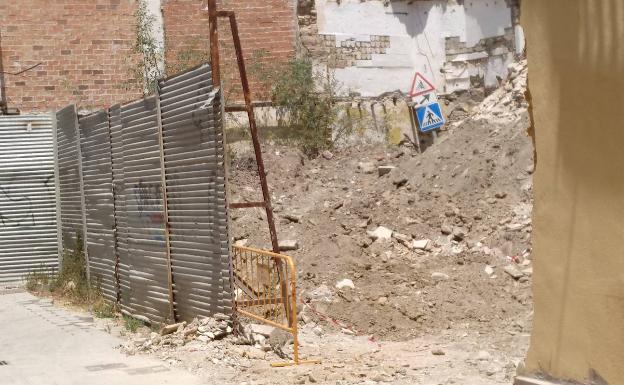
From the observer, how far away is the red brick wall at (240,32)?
62.3 ft

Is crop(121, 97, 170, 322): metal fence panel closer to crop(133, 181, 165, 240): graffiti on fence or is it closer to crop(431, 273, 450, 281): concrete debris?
crop(133, 181, 165, 240): graffiti on fence

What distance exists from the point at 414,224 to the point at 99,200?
4.55 m

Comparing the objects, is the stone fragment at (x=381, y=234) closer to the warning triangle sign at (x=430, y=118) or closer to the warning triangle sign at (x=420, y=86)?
the warning triangle sign at (x=430, y=118)

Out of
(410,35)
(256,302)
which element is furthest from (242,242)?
(410,35)

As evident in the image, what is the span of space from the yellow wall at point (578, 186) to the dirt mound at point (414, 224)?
17.6ft

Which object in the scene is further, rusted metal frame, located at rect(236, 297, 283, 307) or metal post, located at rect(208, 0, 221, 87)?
rusted metal frame, located at rect(236, 297, 283, 307)

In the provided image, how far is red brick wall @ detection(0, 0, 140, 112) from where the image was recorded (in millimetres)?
18547

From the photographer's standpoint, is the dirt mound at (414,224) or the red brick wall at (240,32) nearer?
the dirt mound at (414,224)

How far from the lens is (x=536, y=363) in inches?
212

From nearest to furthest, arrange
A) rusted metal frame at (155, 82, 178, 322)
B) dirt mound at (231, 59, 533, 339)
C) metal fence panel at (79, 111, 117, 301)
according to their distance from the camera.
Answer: rusted metal frame at (155, 82, 178, 322) < dirt mound at (231, 59, 533, 339) < metal fence panel at (79, 111, 117, 301)

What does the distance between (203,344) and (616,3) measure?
17.9ft

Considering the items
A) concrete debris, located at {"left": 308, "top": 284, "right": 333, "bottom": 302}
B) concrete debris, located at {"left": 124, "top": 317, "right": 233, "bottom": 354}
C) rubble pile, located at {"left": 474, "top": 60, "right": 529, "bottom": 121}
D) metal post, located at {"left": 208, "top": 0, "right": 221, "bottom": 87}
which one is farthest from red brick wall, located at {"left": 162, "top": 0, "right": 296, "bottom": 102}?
concrete debris, located at {"left": 124, "top": 317, "right": 233, "bottom": 354}

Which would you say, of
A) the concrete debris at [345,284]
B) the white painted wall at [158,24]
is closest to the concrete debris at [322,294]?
the concrete debris at [345,284]

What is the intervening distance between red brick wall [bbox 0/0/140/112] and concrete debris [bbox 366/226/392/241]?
750 cm
